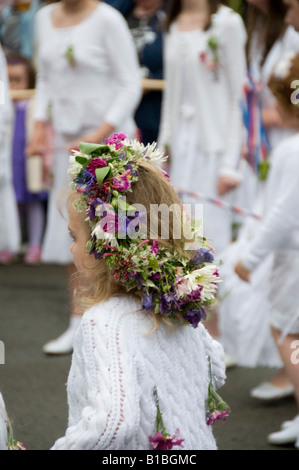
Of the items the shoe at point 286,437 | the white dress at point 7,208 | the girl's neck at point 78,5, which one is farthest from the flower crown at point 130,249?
the white dress at point 7,208

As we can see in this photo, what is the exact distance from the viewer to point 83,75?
213 inches

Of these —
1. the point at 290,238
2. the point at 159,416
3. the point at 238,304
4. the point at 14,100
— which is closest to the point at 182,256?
the point at 159,416

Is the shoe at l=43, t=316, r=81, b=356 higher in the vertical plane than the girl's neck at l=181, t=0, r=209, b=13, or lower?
lower

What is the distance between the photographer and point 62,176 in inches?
222

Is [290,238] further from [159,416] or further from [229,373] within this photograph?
[159,416]

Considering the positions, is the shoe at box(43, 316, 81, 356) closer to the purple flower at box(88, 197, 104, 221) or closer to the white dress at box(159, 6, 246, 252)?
the white dress at box(159, 6, 246, 252)

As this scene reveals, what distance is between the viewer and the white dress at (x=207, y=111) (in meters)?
5.47

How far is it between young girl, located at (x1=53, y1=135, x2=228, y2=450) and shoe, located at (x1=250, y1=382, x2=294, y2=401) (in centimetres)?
212

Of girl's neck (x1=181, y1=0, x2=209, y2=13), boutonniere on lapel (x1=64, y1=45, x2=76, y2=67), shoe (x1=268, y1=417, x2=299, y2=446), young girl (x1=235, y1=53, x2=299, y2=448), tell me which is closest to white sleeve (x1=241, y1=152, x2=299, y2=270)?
young girl (x1=235, y1=53, x2=299, y2=448)

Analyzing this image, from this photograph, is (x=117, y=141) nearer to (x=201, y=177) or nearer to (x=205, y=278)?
(x=205, y=278)

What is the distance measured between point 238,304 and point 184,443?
271 cm

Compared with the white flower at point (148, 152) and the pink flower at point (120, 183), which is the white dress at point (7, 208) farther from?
the pink flower at point (120, 183)

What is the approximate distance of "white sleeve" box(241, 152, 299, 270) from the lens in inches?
158

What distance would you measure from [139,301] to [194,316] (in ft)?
0.51
